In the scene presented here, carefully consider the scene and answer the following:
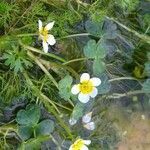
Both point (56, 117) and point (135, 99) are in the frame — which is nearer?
point (56, 117)

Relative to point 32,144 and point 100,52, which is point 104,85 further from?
point 32,144

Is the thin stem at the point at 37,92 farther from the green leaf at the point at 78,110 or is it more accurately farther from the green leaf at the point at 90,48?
A: the green leaf at the point at 90,48

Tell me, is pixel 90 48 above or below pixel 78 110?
above

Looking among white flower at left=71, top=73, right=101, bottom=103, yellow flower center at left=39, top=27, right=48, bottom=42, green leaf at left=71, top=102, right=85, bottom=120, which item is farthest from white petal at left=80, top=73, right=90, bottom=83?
yellow flower center at left=39, top=27, right=48, bottom=42

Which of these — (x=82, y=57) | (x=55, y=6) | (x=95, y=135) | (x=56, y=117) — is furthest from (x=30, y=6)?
(x=95, y=135)

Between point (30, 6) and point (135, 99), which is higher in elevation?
→ point (30, 6)

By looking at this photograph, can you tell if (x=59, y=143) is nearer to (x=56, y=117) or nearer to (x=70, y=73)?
(x=56, y=117)

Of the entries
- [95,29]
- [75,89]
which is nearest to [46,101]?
[75,89]
